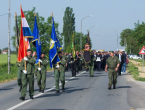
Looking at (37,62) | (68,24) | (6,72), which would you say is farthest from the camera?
(68,24)

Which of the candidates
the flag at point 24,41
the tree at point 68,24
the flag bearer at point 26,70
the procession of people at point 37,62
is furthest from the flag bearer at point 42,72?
the tree at point 68,24

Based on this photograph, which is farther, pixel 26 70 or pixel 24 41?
pixel 24 41

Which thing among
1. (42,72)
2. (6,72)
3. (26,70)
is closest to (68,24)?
(6,72)

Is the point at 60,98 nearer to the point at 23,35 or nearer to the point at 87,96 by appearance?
the point at 87,96

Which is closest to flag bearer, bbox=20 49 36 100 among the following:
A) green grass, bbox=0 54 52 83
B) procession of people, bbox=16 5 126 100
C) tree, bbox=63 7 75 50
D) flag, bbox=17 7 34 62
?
procession of people, bbox=16 5 126 100

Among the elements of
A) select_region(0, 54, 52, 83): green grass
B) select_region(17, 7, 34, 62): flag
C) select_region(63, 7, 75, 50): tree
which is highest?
select_region(63, 7, 75, 50): tree

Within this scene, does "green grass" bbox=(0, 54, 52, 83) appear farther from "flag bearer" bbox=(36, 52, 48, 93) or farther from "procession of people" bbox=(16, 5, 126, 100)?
"flag bearer" bbox=(36, 52, 48, 93)

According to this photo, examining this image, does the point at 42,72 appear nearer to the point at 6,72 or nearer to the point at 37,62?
the point at 37,62

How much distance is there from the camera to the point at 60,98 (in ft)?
43.9

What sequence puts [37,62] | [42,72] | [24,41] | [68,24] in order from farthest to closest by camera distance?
[68,24], [42,72], [37,62], [24,41]

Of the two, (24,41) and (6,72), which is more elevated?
(24,41)

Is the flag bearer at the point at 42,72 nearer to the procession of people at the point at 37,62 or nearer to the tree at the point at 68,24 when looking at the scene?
the procession of people at the point at 37,62

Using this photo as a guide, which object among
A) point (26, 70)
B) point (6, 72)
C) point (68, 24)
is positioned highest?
point (68, 24)

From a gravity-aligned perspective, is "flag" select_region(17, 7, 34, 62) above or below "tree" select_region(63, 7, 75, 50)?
below
